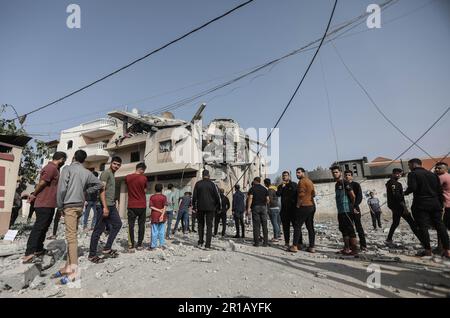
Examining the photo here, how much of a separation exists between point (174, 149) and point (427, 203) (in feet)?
68.4

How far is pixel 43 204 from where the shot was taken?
4.11 meters

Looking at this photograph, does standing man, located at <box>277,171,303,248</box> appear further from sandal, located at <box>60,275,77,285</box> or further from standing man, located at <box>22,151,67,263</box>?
standing man, located at <box>22,151,67,263</box>

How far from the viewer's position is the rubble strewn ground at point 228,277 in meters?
2.93

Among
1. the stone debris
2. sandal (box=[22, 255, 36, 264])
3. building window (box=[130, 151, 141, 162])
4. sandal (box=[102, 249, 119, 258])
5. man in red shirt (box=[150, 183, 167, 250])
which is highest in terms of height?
building window (box=[130, 151, 141, 162])

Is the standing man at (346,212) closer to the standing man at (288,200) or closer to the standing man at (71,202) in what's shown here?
the standing man at (288,200)

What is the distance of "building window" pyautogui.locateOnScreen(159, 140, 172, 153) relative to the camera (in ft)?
78.6

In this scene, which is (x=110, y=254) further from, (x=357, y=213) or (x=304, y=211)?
(x=357, y=213)

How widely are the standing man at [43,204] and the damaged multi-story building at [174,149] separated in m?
15.9

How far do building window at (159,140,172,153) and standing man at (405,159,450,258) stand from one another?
21.1 metres

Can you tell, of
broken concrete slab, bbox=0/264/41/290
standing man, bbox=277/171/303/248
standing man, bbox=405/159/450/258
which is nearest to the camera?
broken concrete slab, bbox=0/264/41/290

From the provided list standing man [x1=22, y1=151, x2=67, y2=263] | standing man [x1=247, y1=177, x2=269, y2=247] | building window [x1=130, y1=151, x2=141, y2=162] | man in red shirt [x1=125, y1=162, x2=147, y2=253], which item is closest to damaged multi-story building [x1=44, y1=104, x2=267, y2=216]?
building window [x1=130, y1=151, x2=141, y2=162]

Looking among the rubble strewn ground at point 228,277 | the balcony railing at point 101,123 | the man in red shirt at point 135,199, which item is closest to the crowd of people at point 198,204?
the man in red shirt at point 135,199
